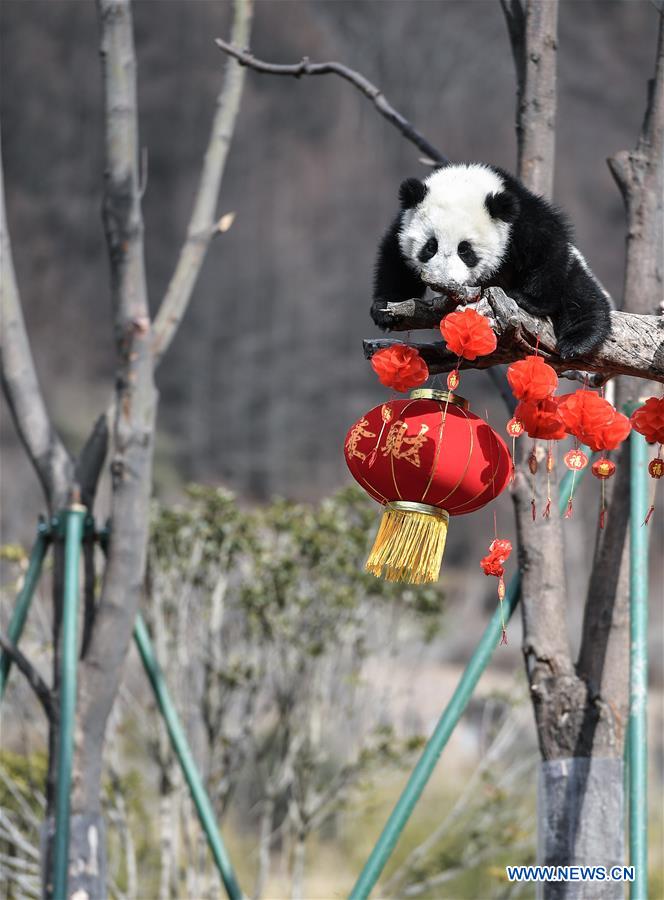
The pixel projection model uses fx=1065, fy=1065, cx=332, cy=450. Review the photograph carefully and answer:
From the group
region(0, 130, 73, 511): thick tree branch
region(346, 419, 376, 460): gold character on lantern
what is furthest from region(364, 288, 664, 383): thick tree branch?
region(0, 130, 73, 511): thick tree branch

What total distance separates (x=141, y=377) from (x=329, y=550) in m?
1.54

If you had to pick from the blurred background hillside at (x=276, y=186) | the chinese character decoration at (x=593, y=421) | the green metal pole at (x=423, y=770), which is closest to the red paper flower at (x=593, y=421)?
the chinese character decoration at (x=593, y=421)

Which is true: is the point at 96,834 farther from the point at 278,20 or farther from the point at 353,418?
the point at 278,20

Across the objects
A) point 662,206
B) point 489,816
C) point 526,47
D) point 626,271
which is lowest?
point 489,816

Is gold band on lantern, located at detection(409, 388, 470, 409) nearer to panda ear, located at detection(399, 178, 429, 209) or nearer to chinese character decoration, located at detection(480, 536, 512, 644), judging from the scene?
chinese character decoration, located at detection(480, 536, 512, 644)

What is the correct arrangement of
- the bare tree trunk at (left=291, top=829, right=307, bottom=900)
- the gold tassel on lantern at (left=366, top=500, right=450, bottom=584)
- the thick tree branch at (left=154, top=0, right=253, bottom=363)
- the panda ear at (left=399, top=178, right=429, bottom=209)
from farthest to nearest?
the bare tree trunk at (left=291, top=829, right=307, bottom=900) < the thick tree branch at (left=154, top=0, right=253, bottom=363) < the panda ear at (left=399, top=178, right=429, bottom=209) < the gold tassel on lantern at (left=366, top=500, right=450, bottom=584)

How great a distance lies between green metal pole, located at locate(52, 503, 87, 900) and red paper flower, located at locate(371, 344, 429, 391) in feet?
4.74

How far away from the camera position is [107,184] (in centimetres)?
346

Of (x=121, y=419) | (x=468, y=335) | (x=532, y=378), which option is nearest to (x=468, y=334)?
(x=468, y=335)

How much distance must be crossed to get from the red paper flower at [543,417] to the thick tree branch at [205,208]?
175 centimetres

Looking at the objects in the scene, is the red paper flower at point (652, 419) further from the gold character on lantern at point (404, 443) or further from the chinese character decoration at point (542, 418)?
the gold character on lantern at point (404, 443)

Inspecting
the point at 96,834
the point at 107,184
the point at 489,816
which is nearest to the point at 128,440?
the point at 107,184

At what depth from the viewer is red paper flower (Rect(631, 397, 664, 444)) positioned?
6.98ft

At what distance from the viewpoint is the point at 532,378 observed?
192cm
